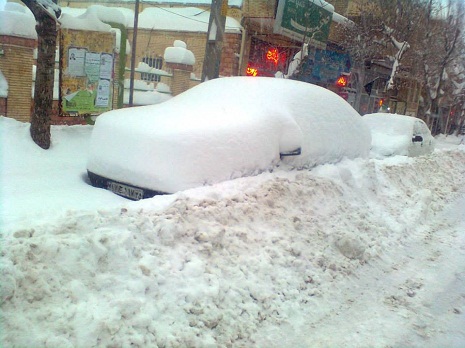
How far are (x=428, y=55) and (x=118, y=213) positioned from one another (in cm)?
2052

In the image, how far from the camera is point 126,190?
489 cm

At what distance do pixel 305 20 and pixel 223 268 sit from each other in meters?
14.4

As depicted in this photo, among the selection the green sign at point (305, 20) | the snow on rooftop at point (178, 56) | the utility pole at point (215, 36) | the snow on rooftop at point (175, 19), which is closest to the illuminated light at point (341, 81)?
the green sign at point (305, 20)

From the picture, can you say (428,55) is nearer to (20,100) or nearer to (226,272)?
(20,100)

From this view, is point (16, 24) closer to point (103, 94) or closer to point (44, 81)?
point (44, 81)

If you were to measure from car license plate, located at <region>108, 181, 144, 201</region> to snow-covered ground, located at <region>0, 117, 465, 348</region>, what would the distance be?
11 cm

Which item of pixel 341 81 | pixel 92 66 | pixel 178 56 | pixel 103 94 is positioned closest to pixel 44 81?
pixel 92 66

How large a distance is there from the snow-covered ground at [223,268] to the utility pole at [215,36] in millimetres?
4393

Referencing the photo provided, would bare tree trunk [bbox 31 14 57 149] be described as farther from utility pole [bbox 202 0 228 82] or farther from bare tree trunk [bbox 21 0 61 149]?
utility pole [bbox 202 0 228 82]

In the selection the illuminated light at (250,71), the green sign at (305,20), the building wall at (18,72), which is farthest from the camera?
the illuminated light at (250,71)

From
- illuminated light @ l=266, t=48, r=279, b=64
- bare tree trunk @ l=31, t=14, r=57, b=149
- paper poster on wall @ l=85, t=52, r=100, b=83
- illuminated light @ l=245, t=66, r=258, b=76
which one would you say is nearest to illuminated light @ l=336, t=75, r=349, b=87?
illuminated light @ l=266, t=48, r=279, b=64

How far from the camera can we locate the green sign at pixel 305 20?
15078 mm

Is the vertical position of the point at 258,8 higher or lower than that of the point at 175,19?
higher

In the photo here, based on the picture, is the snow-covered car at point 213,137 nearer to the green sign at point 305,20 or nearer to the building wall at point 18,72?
the building wall at point 18,72
